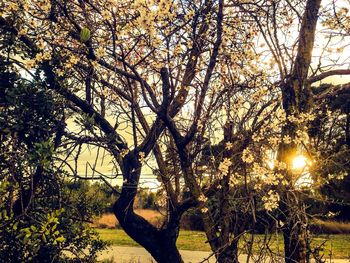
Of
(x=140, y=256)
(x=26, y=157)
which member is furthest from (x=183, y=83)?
(x=140, y=256)

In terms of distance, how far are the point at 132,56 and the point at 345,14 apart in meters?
3.35

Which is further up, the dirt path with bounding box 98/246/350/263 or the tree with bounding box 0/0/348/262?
the tree with bounding box 0/0/348/262

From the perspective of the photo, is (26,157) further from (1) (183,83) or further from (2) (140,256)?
(2) (140,256)

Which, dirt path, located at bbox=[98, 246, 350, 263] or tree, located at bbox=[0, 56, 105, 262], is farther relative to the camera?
dirt path, located at bbox=[98, 246, 350, 263]

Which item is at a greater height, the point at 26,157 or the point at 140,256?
the point at 26,157

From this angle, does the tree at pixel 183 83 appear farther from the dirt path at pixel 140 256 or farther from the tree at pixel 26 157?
the dirt path at pixel 140 256

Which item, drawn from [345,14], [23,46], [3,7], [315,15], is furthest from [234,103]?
[3,7]

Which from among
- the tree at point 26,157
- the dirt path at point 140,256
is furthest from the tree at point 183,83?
the dirt path at point 140,256

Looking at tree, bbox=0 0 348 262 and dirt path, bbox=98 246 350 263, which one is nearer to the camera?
tree, bbox=0 0 348 262

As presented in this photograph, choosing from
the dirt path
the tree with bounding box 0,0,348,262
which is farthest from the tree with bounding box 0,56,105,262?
the dirt path

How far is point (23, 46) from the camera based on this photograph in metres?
4.98

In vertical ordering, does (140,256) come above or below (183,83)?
below

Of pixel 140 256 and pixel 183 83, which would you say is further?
pixel 140 256

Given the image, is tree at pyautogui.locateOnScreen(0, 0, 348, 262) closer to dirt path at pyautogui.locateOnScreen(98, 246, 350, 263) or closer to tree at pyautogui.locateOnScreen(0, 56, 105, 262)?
tree at pyautogui.locateOnScreen(0, 56, 105, 262)
